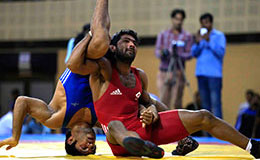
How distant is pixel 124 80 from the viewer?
3.31 meters

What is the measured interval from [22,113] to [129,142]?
1.16 metres

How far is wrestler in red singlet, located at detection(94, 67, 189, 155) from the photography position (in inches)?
126

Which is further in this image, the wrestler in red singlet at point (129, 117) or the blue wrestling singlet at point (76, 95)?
the blue wrestling singlet at point (76, 95)

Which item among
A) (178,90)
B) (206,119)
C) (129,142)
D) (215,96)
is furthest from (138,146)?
(178,90)

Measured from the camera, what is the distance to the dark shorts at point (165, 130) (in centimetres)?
320

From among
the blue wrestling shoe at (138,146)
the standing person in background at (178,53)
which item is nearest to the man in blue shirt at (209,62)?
the standing person in background at (178,53)

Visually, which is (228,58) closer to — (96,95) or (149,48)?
(149,48)

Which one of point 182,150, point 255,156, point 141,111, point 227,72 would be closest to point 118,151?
point 141,111

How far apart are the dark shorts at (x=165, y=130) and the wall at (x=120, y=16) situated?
5.60 m

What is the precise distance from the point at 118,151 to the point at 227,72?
229 inches

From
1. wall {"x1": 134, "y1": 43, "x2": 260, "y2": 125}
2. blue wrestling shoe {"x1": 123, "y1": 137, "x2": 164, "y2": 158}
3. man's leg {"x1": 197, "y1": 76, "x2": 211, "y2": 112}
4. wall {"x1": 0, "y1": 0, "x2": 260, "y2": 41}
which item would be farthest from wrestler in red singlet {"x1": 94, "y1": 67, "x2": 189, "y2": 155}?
wall {"x1": 0, "y1": 0, "x2": 260, "y2": 41}

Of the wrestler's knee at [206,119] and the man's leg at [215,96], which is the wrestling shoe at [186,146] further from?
the man's leg at [215,96]

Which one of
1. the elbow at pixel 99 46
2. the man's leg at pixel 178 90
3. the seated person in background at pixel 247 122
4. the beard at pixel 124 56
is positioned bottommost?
the seated person in background at pixel 247 122

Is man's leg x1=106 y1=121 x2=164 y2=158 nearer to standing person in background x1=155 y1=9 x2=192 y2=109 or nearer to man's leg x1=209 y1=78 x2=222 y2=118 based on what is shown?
man's leg x1=209 y1=78 x2=222 y2=118
